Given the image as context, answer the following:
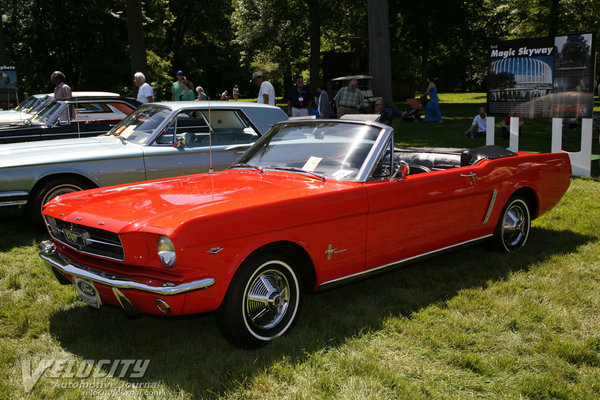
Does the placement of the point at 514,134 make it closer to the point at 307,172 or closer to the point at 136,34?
the point at 307,172

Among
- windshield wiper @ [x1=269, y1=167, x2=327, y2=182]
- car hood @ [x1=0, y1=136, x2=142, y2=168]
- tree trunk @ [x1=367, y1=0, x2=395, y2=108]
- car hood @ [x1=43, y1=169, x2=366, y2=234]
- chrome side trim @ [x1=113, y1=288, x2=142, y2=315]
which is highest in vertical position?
tree trunk @ [x1=367, y1=0, x2=395, y2=108]


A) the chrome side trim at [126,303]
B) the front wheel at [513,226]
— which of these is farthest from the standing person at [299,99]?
the chrome side trim at [126,303]

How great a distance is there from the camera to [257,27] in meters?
32.9

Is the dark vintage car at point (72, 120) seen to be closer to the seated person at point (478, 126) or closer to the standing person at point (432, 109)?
the seated person at point (478, 126)

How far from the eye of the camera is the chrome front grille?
3.55m

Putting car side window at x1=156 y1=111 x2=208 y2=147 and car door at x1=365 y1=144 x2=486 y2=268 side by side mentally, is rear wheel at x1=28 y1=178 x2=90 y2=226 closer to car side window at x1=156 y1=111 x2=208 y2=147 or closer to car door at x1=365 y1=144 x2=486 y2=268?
car side window at x1=156 y1=111 x2=208 y2=147

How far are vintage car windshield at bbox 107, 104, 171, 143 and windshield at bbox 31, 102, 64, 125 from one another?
9.78 feet

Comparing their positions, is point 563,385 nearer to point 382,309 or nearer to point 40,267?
point 382,309

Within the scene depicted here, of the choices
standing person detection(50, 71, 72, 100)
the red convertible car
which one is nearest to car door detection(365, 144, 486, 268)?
the red convertible car

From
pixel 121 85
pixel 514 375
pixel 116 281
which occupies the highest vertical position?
pixel 121 85

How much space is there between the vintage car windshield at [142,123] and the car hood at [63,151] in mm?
161

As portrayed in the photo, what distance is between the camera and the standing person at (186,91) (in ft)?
42.2

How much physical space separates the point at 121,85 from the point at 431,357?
30610 millimetres

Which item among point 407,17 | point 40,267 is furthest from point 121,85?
point 40,267
